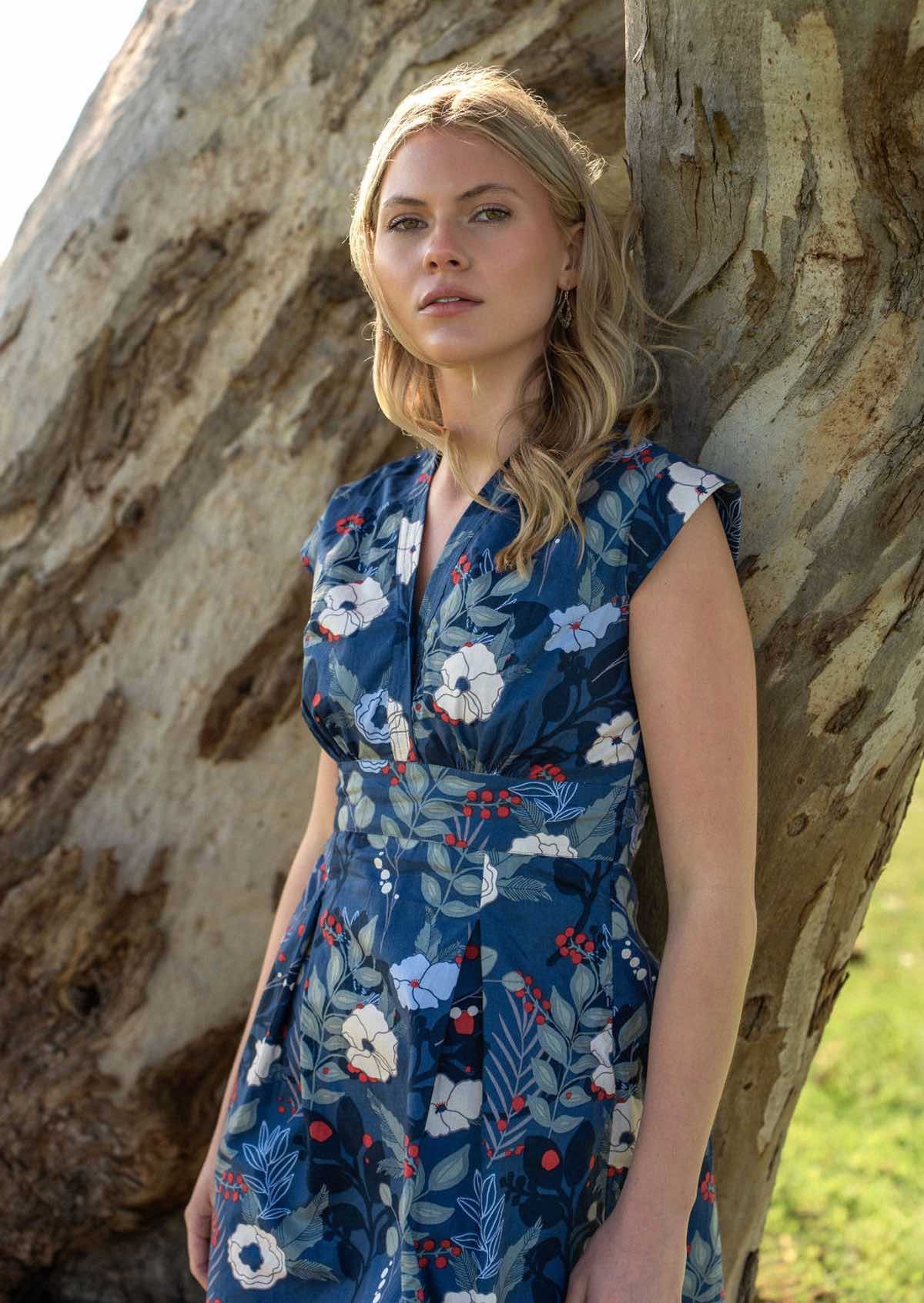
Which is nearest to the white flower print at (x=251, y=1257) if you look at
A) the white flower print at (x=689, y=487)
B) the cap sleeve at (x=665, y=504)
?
the cap sleeve at (x=665, y=504)

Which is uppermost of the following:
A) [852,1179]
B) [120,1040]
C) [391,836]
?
[391,836]

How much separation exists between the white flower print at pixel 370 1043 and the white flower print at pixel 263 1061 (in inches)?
7.0

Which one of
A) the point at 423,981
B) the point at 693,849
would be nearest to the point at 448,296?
the point at 693,849

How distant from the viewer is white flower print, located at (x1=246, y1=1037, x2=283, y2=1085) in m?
1.94

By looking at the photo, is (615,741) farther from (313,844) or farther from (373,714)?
(313,844)

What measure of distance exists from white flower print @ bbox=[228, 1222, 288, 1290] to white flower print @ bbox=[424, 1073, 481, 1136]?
329 millimetres

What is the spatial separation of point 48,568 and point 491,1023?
1.69m

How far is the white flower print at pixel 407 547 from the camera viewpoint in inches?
75.7

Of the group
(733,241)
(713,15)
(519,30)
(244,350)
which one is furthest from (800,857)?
(519,30)

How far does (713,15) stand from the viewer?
1820 mm

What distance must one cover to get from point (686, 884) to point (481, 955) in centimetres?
28

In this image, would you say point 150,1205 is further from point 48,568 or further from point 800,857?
point 800,857

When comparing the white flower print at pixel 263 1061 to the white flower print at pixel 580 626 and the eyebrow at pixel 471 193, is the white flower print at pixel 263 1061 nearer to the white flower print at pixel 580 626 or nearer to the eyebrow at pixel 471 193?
the white flower print at pixel 580 626

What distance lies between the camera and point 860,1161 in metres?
4.18
